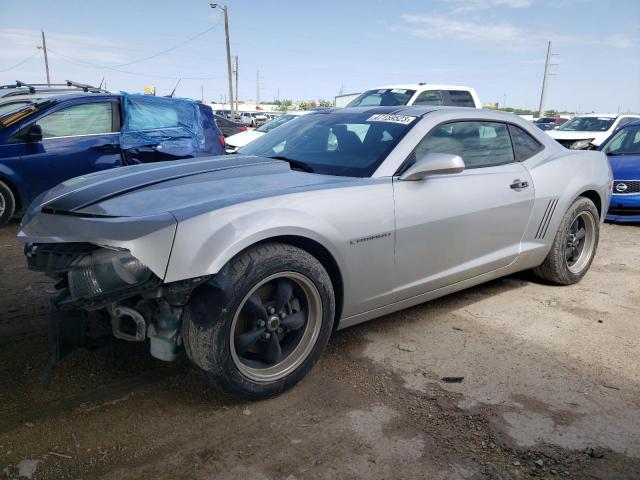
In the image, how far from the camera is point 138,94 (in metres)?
7.36

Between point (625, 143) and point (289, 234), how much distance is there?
300 inches

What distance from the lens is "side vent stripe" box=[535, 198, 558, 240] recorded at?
13.3ft

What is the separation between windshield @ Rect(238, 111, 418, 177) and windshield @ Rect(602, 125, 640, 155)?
241 inches

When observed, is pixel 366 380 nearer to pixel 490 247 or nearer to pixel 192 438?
pixel 192 438

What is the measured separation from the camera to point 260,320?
2564 millimetres

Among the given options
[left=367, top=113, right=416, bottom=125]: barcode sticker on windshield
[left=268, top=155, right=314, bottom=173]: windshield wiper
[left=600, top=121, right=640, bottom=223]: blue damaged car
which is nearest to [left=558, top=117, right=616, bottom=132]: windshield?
[left=600, top=121, right=640, bottom=223]: blue damaged car

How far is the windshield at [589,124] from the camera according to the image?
13398 mm

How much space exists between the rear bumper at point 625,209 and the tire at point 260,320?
6.26 m

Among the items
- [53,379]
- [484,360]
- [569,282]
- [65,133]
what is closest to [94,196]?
[53,379]

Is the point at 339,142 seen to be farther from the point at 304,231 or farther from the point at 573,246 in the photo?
the point at 573,246

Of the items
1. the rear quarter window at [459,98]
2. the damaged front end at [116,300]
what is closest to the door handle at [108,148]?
the damaged front end at [116,300]

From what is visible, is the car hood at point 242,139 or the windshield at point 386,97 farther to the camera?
the car hood at point 242,139

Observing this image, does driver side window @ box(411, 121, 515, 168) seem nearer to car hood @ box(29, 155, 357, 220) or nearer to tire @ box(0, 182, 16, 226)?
car hood @ box(29, 155, 357, 220)

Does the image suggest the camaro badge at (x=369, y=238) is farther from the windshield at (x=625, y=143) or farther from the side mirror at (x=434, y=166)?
the windshield at (x=625, y=143)
